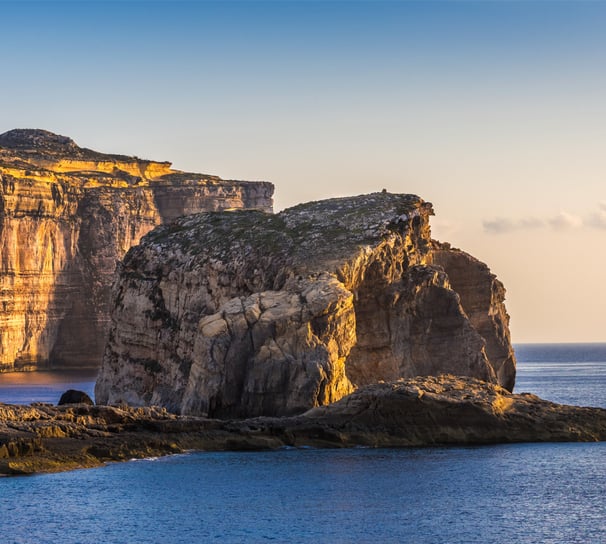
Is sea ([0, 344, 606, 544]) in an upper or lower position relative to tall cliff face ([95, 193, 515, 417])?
lower

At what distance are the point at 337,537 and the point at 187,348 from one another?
39.7 meters

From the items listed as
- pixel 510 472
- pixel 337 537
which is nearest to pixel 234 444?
pixel 510 472

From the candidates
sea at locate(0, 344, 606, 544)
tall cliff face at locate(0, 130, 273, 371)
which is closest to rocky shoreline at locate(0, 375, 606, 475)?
sea at locate(0, 344, 606, 544)

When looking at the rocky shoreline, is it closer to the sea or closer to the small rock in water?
the sea

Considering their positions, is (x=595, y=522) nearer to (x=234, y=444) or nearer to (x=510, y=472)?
(x=510, y=472)

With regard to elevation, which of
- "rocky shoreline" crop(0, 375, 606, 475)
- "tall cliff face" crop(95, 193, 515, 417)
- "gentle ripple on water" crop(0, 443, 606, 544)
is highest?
"tall cliff face" crop(95, 193, 515, 417)

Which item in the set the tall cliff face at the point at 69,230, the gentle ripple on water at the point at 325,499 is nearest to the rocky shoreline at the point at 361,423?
the gentle ripple on water at the point at 325,499

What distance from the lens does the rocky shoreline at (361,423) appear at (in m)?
71.2

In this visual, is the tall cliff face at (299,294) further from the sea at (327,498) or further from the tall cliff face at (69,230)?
the tall cliff face at (69,230)

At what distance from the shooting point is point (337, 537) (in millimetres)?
51906

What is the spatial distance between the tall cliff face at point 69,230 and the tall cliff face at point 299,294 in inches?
2379

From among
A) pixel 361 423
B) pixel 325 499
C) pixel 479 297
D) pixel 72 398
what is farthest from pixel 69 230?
pixel 325 499

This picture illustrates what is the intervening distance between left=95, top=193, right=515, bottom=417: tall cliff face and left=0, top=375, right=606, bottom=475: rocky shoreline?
654cm

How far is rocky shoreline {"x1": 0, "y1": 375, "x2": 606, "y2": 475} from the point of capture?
7119 centimetres
